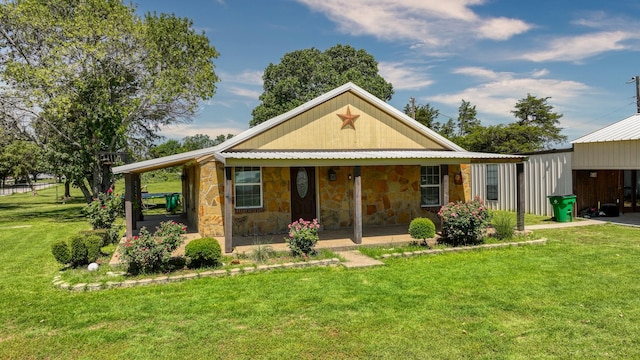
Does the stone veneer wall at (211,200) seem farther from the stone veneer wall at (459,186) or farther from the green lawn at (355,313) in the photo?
the stone veneer wall at (459,186)

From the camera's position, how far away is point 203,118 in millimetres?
22828

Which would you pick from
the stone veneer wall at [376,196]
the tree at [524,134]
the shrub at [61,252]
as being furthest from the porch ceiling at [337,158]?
the tree at [524,134]

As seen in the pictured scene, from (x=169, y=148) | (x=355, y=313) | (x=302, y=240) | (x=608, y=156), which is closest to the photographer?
(x=355, y=313)

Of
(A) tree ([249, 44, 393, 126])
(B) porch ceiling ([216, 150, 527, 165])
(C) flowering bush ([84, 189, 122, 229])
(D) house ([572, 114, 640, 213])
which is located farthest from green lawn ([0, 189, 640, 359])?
(A) tree ([249, 44, 393, 126])

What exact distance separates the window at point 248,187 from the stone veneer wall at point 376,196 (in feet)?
6.56

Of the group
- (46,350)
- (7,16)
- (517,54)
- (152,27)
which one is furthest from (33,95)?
(517,54)

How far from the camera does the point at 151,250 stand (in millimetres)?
7906

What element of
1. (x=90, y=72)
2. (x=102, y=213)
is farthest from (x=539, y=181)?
(x=90, y=72)

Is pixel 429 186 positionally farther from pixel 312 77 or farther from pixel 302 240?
pixel 312 77

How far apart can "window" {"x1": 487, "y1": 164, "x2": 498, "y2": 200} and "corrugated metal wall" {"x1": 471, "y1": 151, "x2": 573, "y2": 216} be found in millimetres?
223

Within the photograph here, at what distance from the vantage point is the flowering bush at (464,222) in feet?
33.0

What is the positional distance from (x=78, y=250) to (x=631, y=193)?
2020 centimetres

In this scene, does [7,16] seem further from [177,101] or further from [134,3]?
[177,101]

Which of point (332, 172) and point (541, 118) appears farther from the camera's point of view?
point (541, 118)
